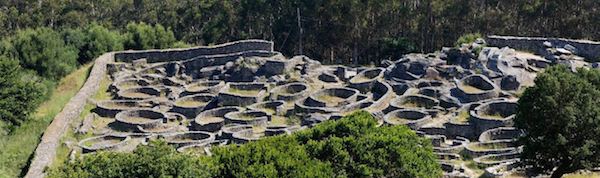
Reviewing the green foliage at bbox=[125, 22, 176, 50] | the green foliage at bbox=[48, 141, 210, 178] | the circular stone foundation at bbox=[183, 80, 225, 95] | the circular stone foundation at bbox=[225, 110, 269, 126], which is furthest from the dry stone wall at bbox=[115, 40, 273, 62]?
the green foliage at bbox=[48, 141, 210, 178]

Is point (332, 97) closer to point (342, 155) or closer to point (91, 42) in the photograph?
point (342, 155)

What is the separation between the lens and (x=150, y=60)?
2328 inches

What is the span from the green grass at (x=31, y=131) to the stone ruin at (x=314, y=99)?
296 centimetres

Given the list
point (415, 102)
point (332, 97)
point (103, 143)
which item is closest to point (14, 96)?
point (103, 143)

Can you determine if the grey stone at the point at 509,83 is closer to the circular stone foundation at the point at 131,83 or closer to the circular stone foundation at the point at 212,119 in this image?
the circular stone foundation at the point at 212,119

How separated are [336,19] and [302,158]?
50.4 meters

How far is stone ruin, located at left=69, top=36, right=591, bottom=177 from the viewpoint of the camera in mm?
37312

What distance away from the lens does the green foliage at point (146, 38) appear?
65750mm

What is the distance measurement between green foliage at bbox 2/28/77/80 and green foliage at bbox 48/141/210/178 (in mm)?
37365

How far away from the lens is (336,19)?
2886 inches

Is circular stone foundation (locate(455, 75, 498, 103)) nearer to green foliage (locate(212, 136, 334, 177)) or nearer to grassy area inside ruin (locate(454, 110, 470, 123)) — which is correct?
grassy area inside ruin (locate(454, 110, 470, 123))

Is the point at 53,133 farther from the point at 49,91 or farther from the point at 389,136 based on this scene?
the point at 389,136

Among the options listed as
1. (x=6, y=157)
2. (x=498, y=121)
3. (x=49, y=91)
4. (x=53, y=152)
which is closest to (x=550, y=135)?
(x=498, y=121)

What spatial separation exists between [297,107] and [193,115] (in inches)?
257
